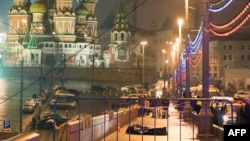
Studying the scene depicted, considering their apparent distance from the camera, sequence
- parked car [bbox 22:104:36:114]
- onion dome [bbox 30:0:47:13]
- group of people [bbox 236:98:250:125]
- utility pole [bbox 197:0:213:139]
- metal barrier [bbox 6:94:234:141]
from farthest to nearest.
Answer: onion dome [bbox 30:0:47:13] → parked car [bbox 22:104:36:114] → utility pole [bbox 197:0:213:139] → metal barrier [bbox 6:94:234:141] → group of people [bbox 236:98:250:125]

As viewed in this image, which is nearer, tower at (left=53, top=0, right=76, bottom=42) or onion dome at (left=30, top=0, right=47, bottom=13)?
tower at (left=53, top=0, right=76, bottom=42)

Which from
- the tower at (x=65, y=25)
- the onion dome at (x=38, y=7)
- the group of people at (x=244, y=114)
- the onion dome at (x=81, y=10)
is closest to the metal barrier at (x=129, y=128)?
the group of people at (x=244, y=114)

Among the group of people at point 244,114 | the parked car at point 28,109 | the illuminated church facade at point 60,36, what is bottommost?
the parked car at point 28,109

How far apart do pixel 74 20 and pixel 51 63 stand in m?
10.9

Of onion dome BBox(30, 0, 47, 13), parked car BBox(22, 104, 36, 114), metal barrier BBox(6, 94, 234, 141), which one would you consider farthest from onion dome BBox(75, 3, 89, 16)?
metal barrier BBox(6, 94, 234, 141)

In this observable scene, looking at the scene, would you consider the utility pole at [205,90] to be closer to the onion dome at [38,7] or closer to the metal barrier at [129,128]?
the metal barrier at [129,128]

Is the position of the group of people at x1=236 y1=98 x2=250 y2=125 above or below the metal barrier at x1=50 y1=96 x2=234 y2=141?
above

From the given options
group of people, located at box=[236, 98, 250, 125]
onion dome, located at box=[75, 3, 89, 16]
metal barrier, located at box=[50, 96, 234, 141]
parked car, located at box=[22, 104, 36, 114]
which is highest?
onion dome, located at box=[75, 3, 89, 16]

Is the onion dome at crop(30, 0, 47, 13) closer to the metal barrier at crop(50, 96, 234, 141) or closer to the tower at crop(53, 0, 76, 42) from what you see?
the tower at crop(53, 0, 76, 42)

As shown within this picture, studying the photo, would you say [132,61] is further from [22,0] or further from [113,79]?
[22,0]

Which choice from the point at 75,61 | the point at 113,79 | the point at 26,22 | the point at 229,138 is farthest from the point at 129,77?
the point at 229,138

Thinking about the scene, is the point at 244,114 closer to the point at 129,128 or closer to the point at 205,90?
the point at 129,128

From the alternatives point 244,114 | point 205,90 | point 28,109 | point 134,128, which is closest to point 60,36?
point 28,109

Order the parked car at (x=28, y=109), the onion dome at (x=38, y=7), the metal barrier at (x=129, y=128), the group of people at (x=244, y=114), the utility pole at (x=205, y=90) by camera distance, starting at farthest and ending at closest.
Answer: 1. the onion dome at (x=38, y=7)
2. the parked car at (x=28, y=109)
3. the utility pole at (x=205, y=90)
4. the metal barrier at (x=129, y=128)
5. the group of people at (x=244, y=114)
